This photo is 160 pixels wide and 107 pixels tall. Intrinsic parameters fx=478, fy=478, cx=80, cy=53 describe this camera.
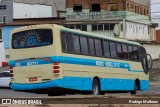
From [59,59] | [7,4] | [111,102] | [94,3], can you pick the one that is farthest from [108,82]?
[7,4]

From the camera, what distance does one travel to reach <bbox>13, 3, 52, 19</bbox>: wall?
87.5 m

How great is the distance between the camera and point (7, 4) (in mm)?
87750

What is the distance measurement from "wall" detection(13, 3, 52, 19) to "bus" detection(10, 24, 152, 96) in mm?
63827

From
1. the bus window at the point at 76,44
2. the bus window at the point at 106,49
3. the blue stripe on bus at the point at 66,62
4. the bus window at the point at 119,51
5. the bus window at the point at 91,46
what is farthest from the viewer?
the bus window at the point at 119,51

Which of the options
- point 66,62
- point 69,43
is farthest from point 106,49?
point 66,62

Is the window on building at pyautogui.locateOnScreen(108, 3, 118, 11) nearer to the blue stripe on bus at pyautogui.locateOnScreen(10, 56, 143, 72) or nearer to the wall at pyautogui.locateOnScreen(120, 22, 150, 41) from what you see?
the wall at pyautogui.locateOnScreen(120, 22, 150, 41)

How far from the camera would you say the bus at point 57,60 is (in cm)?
2056

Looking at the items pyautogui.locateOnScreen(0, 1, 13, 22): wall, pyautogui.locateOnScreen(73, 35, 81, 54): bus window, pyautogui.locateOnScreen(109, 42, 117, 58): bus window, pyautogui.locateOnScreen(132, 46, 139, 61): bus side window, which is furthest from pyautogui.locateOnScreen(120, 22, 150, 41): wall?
pyautogui.locateOnScreen(73, 35, 81, 54): bus window

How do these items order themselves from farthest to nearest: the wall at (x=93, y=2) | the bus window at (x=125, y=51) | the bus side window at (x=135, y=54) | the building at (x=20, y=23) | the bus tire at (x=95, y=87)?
the wall at (x=93, y=2)
the building at (x=20, y=23)
the bus side window at (x=135, y=54)
the bus window at (x=125, y=51)
the bus tire at (x=95, y=87)

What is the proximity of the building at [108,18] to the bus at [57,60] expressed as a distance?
168 feet

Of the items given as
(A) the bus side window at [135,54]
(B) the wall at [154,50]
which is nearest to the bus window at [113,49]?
(A) the bus side window at [135,54]

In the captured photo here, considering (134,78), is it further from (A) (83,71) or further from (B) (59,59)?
(B) (59,59)

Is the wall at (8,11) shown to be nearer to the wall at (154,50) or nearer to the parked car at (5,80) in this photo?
the wall at (154,50)

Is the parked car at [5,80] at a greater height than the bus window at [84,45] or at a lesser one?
lesser
